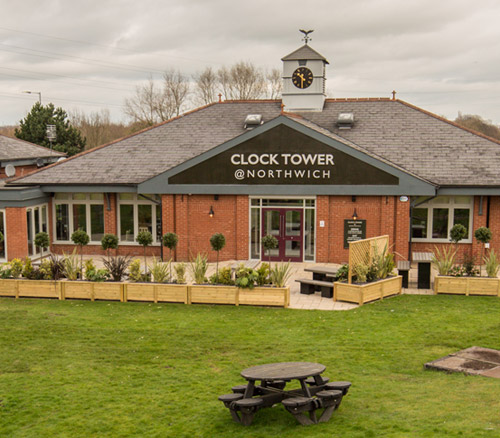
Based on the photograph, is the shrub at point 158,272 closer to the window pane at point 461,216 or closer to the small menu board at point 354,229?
the small menu board at point 354,229

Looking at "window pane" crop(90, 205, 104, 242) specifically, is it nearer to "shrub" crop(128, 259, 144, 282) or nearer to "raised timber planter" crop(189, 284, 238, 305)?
"shrub" crop(128, 259, 144, 282)

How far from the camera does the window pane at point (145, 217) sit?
24109mm

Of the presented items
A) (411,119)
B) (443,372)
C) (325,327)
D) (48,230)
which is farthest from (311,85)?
(443,372)

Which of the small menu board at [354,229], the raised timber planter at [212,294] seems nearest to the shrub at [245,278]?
the raised timber planter at [212,294]

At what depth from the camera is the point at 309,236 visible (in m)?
22.5

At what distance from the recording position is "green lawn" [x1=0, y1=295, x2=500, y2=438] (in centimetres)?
827

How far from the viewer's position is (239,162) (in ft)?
72.4

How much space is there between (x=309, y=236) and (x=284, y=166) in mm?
2674

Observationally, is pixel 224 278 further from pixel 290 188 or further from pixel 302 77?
pixel 302 77

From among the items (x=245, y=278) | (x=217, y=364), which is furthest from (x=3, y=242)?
(x=217, y=364)

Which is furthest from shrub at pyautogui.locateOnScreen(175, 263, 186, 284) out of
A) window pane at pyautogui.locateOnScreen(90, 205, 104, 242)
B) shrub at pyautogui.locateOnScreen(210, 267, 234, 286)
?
window pane at pyautogui.locateOnScreen(90, 205, 104, 242)

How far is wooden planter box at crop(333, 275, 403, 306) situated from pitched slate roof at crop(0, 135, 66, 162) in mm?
18923

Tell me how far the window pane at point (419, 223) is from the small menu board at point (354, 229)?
2067mm

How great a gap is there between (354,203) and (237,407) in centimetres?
1450
